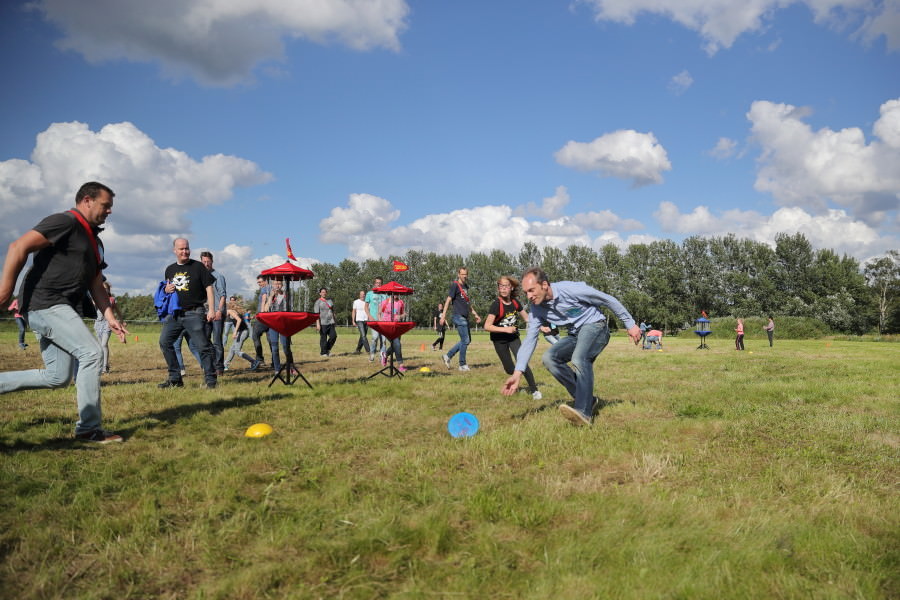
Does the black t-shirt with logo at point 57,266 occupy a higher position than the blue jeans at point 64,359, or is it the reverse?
the black t-shirt with logo at point 57,266

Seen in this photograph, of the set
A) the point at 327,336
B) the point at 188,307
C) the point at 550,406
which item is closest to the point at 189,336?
the point at 188,307

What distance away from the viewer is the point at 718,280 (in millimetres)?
66500

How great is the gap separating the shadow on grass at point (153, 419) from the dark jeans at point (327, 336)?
27.5 ft

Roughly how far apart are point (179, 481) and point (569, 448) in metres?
3.28

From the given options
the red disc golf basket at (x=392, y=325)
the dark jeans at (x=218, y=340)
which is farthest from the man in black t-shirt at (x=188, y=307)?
the red disc golf basket at (x=392, y=325)

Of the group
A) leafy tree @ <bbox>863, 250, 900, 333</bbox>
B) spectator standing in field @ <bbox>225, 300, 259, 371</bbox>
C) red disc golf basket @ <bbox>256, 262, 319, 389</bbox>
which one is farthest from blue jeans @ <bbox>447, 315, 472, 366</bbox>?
leafy tree @ <bbox>863, 250, 900, 333</bbox>

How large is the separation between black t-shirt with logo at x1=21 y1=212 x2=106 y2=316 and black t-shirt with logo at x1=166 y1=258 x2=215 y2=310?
343cm

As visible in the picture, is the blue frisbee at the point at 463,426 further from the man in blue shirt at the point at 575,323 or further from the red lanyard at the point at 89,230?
the red lanyard at the point at 89,230

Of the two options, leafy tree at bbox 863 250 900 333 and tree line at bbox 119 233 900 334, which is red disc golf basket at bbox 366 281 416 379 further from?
leafy tree at bbox 863 250 900 333

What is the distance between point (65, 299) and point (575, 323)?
516cm

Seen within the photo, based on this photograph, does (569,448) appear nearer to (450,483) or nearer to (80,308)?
(450,483)

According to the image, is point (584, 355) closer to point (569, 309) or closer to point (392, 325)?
point (569, 309)

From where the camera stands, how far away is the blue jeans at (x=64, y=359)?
455 cm

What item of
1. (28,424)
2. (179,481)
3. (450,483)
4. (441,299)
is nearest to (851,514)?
(450,483)
